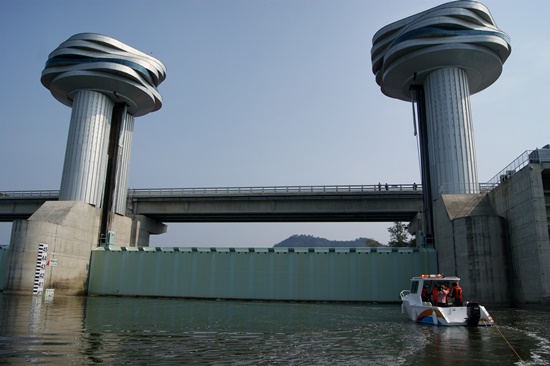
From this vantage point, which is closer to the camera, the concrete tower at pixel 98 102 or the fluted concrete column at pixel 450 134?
the fluted concrete column at pixel 450 134

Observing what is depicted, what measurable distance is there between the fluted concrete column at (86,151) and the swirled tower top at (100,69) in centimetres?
199

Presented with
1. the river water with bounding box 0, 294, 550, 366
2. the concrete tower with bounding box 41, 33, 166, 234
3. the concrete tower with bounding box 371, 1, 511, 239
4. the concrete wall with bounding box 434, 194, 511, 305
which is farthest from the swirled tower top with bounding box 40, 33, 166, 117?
the concrete wall with bounding box 434, 194, 511, 305

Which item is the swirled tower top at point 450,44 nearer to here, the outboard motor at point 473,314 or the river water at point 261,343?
the river water at point 261,343

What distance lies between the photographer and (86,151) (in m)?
55.1

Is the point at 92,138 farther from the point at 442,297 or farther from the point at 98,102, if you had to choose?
the point at 442,297

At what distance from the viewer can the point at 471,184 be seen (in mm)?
45906

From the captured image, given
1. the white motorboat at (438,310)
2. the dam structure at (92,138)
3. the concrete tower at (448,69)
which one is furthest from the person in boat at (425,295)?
the dam structure at (92,138)

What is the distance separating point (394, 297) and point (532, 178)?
19.5 m

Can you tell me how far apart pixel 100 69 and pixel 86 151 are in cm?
1023

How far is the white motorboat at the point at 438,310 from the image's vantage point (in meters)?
20.7

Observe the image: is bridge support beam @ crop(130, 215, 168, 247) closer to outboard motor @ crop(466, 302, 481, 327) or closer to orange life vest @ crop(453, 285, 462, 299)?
orange life vest @ crop(453, 285, 462, 299)

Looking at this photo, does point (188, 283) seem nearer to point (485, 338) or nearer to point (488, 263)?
point (488, 263)

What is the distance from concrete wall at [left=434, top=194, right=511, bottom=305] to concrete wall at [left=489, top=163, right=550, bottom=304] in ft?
2.78

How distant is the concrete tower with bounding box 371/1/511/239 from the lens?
47.2 m
